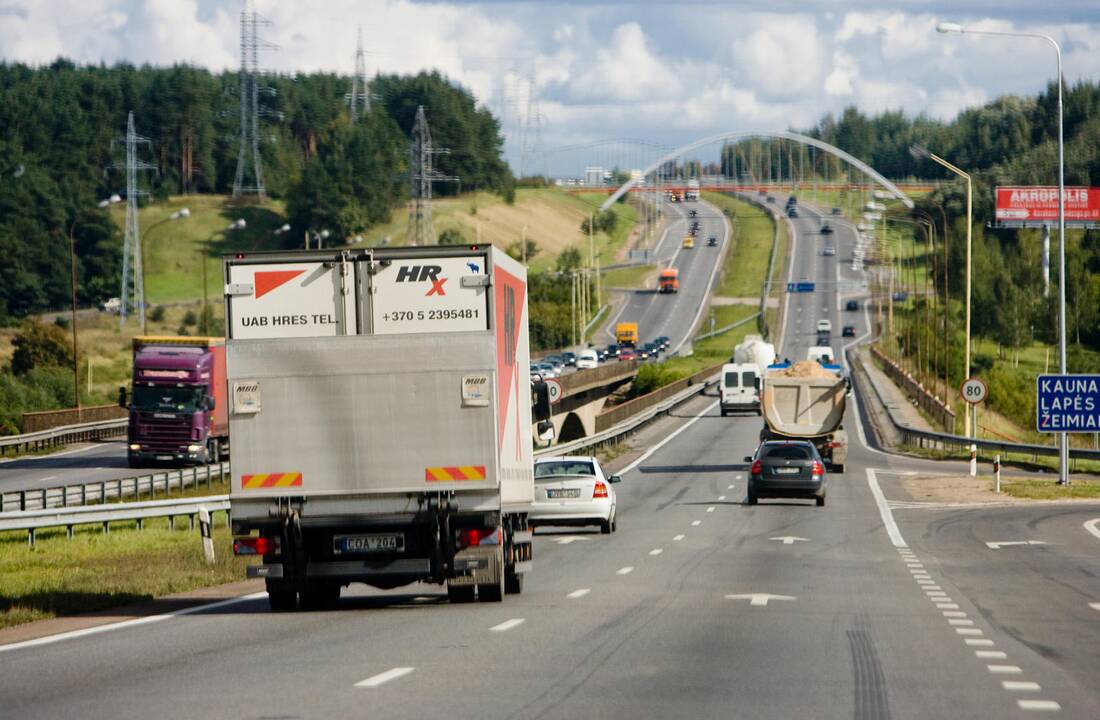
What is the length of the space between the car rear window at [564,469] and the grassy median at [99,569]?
5926 millimetres

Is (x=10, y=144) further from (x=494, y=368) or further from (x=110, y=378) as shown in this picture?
(x=494, y=368)

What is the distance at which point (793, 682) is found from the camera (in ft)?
37.8

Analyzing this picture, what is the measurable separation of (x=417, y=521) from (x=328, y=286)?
2465mm

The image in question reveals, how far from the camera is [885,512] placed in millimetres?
38125

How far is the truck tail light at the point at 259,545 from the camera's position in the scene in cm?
1645

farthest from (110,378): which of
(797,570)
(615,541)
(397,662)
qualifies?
(397,662)

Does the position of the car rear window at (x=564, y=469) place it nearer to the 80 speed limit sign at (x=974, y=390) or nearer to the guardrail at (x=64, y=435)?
the 80 speed limit sign at (x=974, y=390)

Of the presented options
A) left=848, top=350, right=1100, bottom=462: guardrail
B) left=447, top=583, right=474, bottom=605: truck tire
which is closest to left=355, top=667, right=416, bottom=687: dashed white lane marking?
left=447, top=583, right=474, bottom=605: truck tire

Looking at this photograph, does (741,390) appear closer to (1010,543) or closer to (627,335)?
(1010,543)

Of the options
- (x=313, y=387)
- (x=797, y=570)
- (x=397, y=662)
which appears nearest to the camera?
(x=397, y=662)

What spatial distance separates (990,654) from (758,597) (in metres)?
5.64

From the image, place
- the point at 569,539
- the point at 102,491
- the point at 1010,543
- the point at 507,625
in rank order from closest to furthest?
1. the point at 507,625
2. the point at 1010,543
3. the point at 569,539
4. the point at 102,491

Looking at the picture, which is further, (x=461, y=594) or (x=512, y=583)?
(x=512, y=583)

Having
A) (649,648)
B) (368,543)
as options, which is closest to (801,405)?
(368,543)
